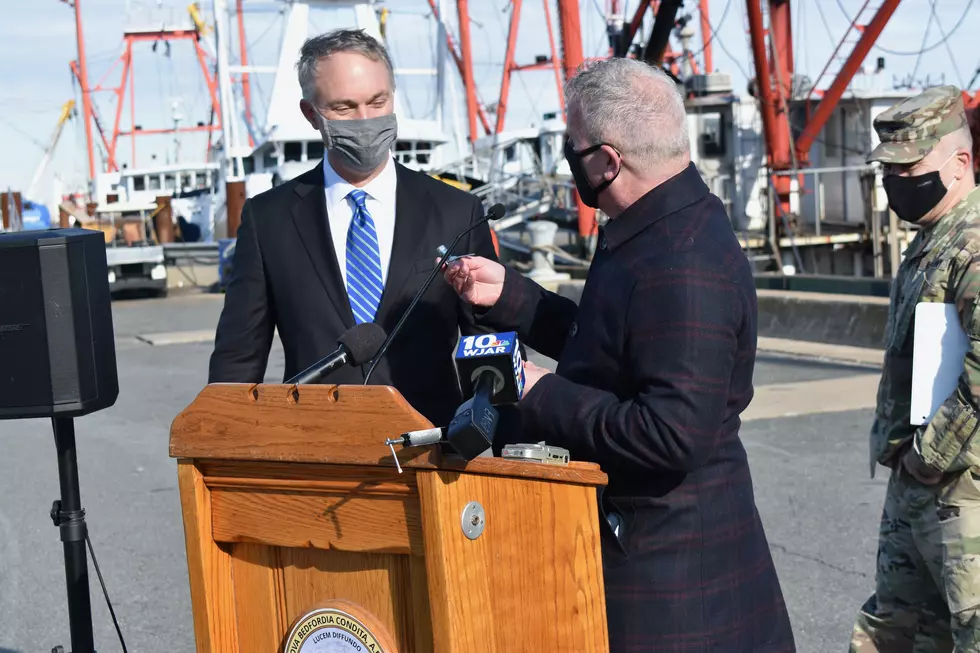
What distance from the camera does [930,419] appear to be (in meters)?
2.91

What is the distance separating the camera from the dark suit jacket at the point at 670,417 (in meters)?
2.16

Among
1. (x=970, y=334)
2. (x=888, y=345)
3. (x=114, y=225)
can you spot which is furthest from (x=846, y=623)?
(x=114, y=225)

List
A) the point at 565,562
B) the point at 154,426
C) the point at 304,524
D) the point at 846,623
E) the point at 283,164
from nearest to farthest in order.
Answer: the point at 565,562 → the point at 304,524 → the point at 846,623 → the point at 154,426 → the point at 283,164

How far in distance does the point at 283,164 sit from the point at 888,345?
2524cm

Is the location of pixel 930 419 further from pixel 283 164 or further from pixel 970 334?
pixel 283 164

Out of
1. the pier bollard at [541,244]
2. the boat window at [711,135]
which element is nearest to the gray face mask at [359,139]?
the pier bollard at [541,244]

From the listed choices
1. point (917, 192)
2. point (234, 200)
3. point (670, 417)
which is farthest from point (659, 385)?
point (234, 200)

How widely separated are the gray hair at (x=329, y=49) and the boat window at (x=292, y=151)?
25.7m

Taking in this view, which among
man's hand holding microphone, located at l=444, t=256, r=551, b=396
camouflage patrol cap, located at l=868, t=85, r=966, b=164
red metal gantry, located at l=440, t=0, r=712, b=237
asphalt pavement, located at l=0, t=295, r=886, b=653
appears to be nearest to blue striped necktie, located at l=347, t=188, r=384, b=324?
man's hand holding microphone, located at l=444, t=256, r=551, b=396

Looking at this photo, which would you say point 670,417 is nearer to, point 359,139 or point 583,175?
point 583,175

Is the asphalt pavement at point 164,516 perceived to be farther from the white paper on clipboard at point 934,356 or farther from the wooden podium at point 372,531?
the wooden podium at point 372,531

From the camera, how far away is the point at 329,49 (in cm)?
296

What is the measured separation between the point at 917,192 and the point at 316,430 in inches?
71.5

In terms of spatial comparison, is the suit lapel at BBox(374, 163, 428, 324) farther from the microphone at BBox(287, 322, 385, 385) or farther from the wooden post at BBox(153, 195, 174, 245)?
the wooden post at BBox(153, 195, 174, 245)
